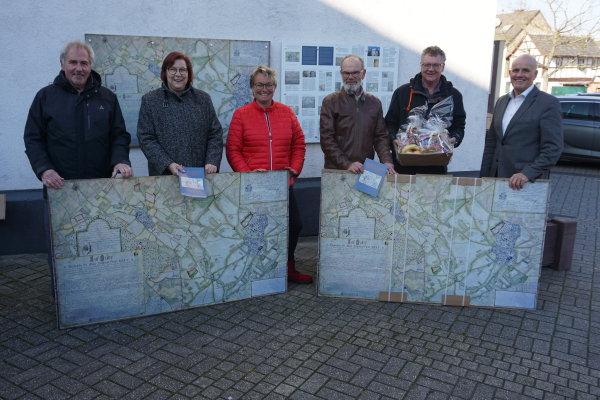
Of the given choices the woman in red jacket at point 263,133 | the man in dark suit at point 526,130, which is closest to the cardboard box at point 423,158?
the man in dark suit at point 526,130

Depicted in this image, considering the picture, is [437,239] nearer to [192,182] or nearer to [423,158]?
[423,158]

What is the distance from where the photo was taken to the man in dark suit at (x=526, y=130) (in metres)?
4.16

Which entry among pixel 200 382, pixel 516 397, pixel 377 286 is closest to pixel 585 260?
pixel 377 286

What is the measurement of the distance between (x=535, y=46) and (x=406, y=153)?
5472 centimetres

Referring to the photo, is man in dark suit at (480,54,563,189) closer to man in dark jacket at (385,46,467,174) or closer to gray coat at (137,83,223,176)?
man in dark jacket at (385,46,467,174)

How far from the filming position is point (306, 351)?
358cm

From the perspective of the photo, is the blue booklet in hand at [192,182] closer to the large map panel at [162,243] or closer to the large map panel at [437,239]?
the large map panel at [162,243]

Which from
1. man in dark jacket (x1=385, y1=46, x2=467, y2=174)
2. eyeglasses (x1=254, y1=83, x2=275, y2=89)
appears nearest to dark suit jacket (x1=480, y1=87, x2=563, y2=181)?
man in dark jacket (x1=385, y1=46, x2=467, y2=174)

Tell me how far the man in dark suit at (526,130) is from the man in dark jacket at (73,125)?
3124 mm

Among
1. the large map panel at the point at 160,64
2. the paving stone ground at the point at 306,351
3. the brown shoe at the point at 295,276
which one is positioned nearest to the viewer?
the paving stone ground at the point at 306,351

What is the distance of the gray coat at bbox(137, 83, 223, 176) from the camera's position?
397cm

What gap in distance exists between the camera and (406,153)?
4000 millimetres

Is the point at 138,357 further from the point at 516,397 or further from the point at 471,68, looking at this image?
the point at 471,68

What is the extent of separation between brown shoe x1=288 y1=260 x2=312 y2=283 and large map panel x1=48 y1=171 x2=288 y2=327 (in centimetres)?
34
